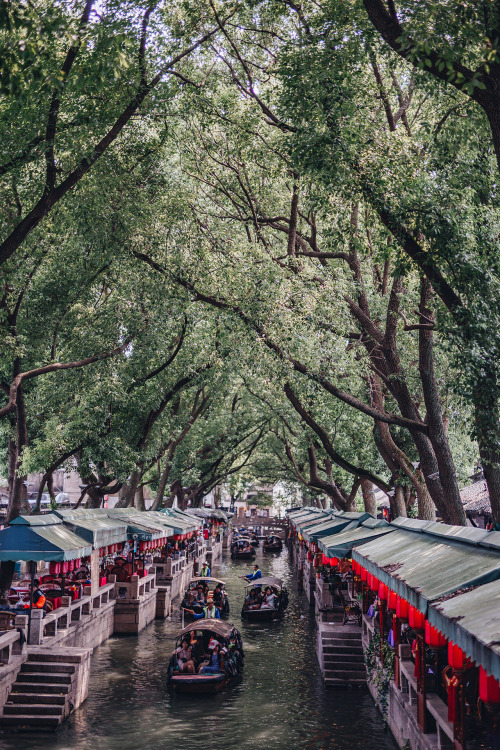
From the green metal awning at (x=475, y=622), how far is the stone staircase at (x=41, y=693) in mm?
8646

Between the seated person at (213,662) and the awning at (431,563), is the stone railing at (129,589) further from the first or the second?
the awning at (431,563)

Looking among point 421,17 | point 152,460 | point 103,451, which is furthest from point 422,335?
point 152,460

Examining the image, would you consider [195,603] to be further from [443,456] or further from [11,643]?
[443,456]

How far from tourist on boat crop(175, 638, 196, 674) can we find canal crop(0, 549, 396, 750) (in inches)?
24.9

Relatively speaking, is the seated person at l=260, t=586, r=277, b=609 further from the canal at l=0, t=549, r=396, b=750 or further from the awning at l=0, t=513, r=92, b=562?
the awning at l=0, t=513, r=92, b=562

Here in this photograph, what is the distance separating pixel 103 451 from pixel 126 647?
6189 millimetres

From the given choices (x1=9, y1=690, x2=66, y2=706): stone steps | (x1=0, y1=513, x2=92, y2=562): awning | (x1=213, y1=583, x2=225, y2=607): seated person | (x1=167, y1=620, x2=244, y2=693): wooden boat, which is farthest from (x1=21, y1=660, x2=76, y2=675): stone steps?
(x1=213, y1=583, x2=225, y2=607): seated person

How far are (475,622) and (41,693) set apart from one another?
33.0 feet

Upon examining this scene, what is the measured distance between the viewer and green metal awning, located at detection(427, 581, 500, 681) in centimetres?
470

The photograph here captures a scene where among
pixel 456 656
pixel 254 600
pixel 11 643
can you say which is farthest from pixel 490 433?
pixel 254 600

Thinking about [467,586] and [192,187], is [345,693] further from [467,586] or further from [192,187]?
[192,187]

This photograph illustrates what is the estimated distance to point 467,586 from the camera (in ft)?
21.9

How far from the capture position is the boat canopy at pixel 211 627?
16672 millimetres

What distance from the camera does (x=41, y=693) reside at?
12.7m
